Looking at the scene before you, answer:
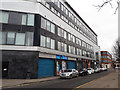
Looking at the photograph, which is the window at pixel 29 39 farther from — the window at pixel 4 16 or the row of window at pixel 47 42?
the window at pixel 4 16

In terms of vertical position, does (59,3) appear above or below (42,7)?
above

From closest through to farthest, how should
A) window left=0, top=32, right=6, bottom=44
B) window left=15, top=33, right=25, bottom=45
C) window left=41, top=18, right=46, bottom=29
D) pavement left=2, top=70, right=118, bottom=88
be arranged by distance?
1. pavement left=2, top=70, right=118, bottom=88
2. window left=0, top=32, right=6, bottom=44
3. window left=15, top=33, right=25, bottom=45
4. window left=41, top=18, right=46, bottom=29

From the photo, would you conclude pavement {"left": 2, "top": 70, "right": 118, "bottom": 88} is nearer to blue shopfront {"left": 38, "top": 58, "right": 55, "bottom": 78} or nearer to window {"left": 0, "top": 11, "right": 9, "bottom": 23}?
blue shopfront {"left": 38, "top": 58, "right": 55, "bottom": 78}

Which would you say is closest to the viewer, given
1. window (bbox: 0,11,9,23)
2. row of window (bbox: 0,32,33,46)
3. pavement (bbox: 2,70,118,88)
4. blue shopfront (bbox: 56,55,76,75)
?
pavement (bbox: 2,70,118,88)

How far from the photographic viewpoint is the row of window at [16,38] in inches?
722

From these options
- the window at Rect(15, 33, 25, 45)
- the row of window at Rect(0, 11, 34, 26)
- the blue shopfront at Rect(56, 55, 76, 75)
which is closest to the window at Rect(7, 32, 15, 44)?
the window at Rect(15, 33, 25, 45)

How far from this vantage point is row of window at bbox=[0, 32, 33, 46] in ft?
60.1

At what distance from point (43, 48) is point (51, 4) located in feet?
39.8

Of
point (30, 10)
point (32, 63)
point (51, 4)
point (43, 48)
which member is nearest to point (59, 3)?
point (51, 4)

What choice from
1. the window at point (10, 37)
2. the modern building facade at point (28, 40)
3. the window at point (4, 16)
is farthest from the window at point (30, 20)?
the window at point (4, 16)

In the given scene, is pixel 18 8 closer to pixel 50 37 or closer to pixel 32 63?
pixel 50 37

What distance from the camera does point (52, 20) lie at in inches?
984

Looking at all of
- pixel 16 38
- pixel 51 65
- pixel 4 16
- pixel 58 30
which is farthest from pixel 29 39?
pixel 58 30

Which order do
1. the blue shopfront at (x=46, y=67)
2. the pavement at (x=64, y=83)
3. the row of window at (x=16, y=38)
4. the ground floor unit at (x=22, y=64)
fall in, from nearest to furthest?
the pavement at (x=64, y=83), the ground floor unit at (x=22, y=64), the row of window at (x=16, y=38), the blue shopfront at (x=46, y=67)
